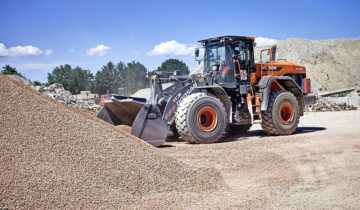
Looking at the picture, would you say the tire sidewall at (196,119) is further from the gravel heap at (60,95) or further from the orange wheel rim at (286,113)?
the gravel heap at (60,95)

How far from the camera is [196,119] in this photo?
8633mm

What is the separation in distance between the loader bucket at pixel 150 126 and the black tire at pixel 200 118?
580 millimetres

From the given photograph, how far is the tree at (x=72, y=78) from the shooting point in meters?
54.8

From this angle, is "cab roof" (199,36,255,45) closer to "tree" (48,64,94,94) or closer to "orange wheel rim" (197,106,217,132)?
"orange wheel rim" (197,106,217,132)

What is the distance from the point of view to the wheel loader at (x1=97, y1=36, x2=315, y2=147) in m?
8.50

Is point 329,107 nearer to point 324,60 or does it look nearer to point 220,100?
point 220,100

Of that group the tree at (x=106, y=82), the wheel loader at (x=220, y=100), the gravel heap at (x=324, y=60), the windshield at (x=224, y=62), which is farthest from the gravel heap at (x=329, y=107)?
the tree at (x=106, y=82)

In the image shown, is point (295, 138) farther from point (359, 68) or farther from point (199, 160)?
point (359, 68)

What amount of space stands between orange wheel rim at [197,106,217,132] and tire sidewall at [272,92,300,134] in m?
2.12

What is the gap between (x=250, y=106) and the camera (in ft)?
33.4

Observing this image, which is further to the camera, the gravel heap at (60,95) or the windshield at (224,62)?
the gravel heap at (60,95)

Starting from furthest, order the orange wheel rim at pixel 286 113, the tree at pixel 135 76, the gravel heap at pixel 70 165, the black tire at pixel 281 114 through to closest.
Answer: the tree at pixel 135 76
the orange wheel rim at pixel 286 113
the black tire at pixel 281 114
the gravel heap at pixel 70 165

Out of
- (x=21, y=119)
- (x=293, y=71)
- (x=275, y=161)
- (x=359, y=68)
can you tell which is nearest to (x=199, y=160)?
(x=275, y=161)

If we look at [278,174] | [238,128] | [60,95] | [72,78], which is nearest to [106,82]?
[72,78]
